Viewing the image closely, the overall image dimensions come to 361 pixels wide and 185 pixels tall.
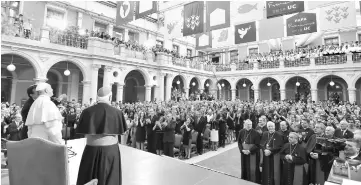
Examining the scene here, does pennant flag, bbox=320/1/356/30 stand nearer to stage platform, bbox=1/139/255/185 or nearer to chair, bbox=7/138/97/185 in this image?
stage platform, bbox=1/139/255/185

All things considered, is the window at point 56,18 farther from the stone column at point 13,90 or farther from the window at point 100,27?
the stone column at point 13,90

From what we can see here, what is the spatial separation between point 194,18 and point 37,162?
8682 mm

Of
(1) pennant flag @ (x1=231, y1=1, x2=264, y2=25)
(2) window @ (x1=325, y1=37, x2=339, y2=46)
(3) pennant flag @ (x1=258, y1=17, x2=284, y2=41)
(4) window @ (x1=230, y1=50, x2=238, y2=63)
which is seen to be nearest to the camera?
(1) pennant flag @ (x1=231, y1=1, x2=264, y2=25)

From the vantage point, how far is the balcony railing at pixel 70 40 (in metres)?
12.8

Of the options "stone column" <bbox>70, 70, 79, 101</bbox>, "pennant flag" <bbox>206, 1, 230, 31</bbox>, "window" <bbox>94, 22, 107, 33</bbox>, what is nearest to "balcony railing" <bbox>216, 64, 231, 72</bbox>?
"window" <bbox>94, 22, 107, 33</bbox>

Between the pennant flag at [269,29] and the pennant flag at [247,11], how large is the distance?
64.7 inches

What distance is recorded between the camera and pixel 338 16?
869 cm

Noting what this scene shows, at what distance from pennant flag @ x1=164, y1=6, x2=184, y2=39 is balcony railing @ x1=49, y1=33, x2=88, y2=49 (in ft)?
22.1

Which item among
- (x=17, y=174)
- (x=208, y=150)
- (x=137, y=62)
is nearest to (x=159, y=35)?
(x=137, y=62)

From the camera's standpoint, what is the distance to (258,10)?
30.4 feet

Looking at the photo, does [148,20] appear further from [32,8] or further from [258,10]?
[258,10]

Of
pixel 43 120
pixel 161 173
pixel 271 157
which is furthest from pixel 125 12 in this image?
pixel 271 157

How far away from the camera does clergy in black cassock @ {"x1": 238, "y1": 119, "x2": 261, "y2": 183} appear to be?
484 cm

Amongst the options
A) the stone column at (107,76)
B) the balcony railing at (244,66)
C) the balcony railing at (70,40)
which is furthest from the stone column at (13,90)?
the balcony railing at (244,66)
